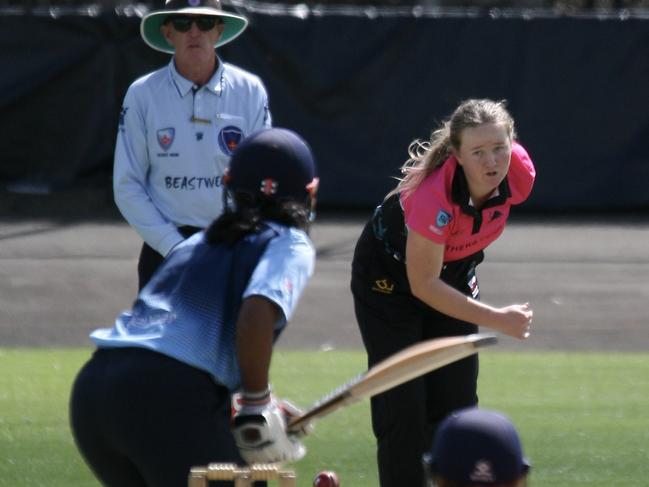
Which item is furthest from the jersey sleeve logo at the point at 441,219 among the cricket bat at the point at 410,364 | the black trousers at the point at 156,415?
the black trousers at the point at 156,415

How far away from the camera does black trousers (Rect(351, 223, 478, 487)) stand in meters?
5.48

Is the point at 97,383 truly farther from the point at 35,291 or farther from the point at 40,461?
the point at 35,291

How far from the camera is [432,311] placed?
5.63 metres

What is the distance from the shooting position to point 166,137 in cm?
646

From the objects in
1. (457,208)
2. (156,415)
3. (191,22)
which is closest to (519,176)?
(457,208)

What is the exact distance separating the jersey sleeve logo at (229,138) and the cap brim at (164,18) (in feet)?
1.48

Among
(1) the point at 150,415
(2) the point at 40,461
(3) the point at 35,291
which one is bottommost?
(3) the point at 35,291

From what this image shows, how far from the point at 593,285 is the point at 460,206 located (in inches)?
295

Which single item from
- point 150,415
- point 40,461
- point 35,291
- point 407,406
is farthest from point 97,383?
point 35,291

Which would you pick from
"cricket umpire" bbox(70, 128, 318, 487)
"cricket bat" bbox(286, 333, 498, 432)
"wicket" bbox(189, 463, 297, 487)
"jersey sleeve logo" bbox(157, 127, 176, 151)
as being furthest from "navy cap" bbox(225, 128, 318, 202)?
"jersey sleeve logo" bbox(157, 127, 176, 151)

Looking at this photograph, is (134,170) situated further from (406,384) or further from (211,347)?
(211,347)

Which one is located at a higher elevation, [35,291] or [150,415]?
[150,415]

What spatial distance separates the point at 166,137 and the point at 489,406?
2761 millimetres

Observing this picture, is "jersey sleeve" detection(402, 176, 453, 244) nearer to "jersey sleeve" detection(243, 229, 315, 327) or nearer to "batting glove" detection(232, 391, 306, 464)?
"jersey sleeve" detection(243, 229, 315, 327)
